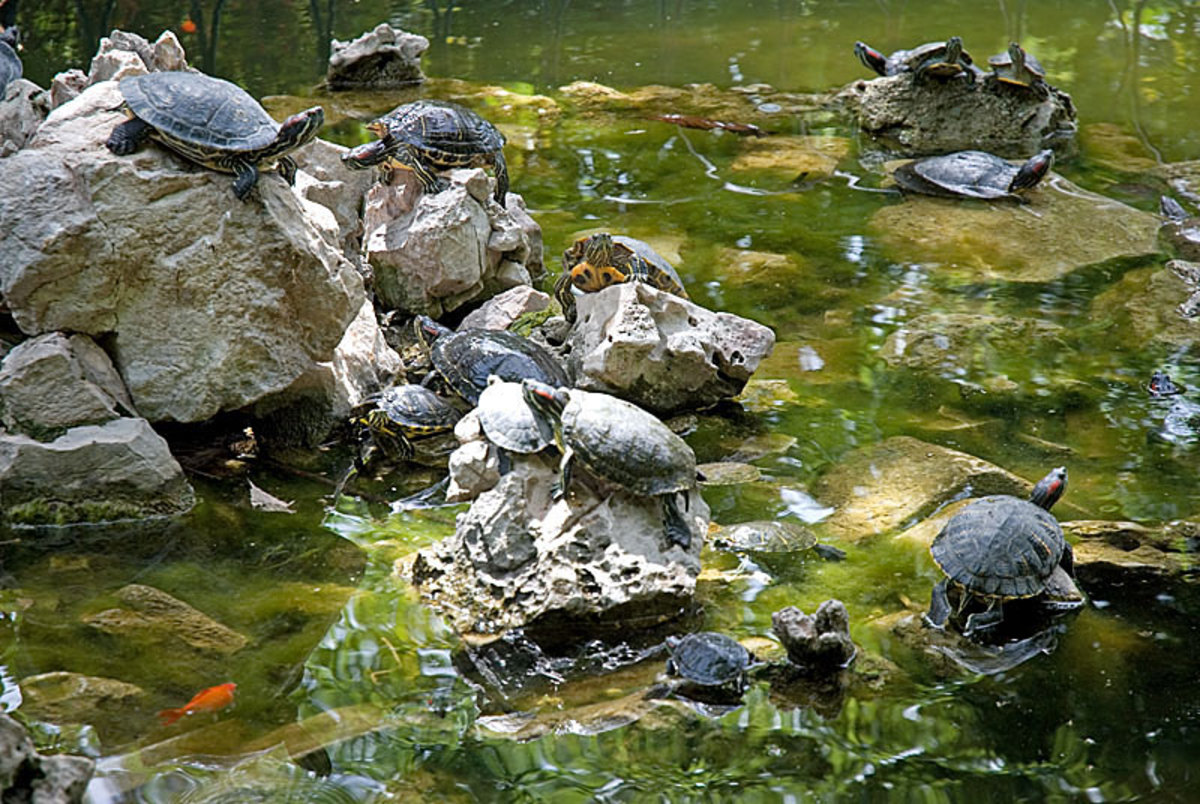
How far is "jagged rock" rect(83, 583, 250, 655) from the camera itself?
3.76m

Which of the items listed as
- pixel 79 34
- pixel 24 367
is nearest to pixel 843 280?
pixel 24 367

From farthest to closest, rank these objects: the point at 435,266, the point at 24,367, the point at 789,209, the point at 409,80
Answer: the point at 409,80
the point at 789,209
the point at 435,266
the point at 24,367

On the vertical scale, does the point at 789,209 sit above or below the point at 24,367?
below

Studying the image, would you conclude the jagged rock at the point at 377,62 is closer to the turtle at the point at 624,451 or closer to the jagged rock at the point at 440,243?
the jagged rock at the point at 440,243

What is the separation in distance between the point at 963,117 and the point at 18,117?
263 inches

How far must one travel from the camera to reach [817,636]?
351 centimetres

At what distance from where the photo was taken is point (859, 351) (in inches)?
233

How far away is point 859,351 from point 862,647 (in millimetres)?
2428

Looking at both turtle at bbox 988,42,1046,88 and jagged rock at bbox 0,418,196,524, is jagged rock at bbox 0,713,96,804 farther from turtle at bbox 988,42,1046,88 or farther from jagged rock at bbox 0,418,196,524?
turtle at bbox 988,42,1046,88

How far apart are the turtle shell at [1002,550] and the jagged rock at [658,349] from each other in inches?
62.7

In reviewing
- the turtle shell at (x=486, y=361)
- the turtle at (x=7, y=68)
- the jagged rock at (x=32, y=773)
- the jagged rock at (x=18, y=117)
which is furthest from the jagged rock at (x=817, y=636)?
the turtle at (x=7, y=68)

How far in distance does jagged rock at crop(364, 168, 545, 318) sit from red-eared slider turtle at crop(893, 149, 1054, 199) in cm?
324

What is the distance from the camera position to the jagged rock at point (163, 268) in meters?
4.48

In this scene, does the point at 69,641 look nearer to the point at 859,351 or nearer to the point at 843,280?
the point at 859,351
